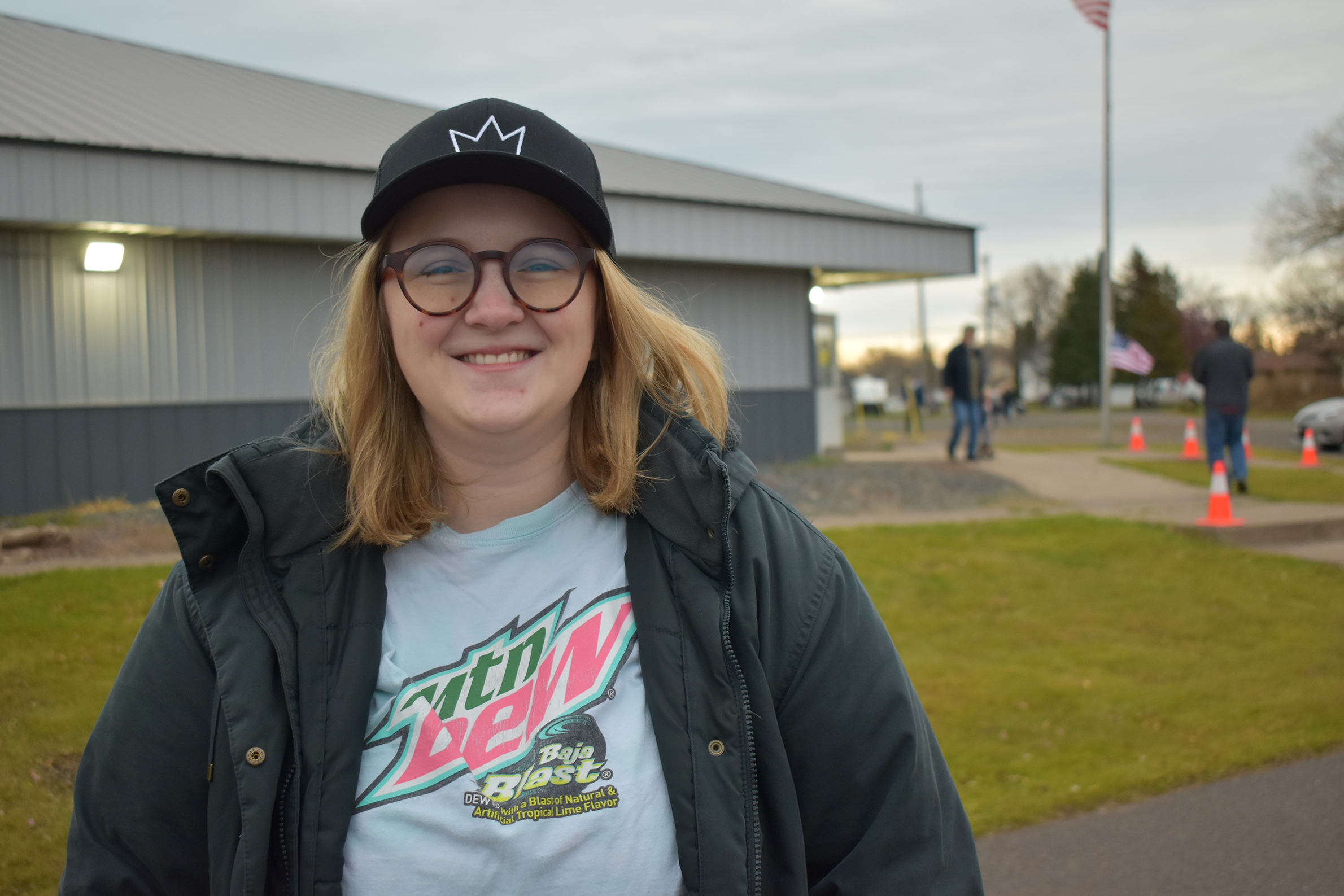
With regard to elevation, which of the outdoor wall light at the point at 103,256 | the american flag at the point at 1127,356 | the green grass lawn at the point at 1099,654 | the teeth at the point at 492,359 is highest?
the outdoor wall light at the point at 103,256

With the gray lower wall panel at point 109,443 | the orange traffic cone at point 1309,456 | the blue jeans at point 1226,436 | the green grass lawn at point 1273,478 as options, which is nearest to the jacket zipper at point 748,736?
the gray lower wall panel at point 109,443

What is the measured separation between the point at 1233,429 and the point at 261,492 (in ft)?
41.8

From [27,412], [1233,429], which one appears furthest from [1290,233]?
[27,412]

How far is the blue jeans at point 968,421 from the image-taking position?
1540 centimetres

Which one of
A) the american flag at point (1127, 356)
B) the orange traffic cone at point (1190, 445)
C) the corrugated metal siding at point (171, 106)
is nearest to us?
the corrugated metal siding at point (171, 106)

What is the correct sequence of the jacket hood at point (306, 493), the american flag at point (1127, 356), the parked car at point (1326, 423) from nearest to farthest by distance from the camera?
1. the jacket hood at point (306, 493)
2. the parked car at point (1326, 423)
3. the american flag at point (1127, 356)

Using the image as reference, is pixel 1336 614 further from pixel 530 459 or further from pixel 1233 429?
pixel 530 459

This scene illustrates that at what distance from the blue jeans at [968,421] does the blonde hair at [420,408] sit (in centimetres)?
1375

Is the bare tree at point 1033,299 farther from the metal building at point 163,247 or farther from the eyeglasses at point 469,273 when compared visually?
the eyeglasses at point 469,273

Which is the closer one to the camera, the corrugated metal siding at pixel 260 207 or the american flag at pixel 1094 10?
the corrugated metal siding at pixel 260 207

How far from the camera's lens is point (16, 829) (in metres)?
3.74

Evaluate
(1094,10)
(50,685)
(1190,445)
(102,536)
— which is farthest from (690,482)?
(1094,10)

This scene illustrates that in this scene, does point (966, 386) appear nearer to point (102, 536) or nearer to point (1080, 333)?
point (102, 536)

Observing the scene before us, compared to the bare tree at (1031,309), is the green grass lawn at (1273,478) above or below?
below
